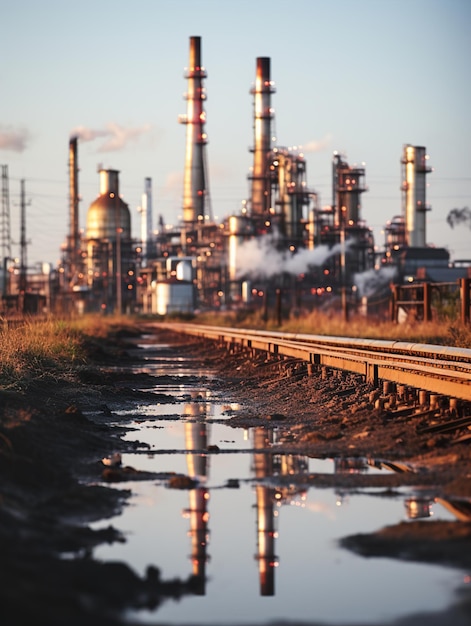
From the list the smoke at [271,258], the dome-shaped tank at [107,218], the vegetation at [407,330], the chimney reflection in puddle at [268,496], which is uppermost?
the dome-shaped tank at [107,218]

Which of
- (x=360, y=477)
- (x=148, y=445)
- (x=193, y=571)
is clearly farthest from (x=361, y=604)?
(x=148, y=445)

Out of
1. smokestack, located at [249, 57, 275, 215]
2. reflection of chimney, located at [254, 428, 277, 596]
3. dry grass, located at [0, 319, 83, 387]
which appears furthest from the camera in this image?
smokestack, located at [249, 57, 275, 215]

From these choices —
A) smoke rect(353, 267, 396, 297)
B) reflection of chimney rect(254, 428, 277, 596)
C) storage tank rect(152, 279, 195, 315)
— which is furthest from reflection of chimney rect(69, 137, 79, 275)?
reflection of chimney rect(254, 428, 277, 596)

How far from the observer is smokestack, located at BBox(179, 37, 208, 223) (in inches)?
3826

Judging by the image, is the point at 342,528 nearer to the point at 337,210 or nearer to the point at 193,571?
the point at 193,571

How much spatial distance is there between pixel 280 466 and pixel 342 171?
79.5m

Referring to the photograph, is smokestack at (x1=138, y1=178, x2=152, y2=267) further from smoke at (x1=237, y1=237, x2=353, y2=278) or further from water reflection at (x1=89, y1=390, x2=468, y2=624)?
water reflection at (x1=89, y1=390, x2=468, y2=624)

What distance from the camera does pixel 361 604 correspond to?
5270mm

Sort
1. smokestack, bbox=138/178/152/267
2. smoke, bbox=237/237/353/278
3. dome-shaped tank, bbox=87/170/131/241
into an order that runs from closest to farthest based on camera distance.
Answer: smoke, bbox=237/237/353/278
dome-shaped tank, bbox=87/170/131/241
smokestack, bbox=138/178/152/267

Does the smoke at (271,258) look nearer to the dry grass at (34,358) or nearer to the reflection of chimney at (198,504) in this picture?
the dry grass at (34,358)

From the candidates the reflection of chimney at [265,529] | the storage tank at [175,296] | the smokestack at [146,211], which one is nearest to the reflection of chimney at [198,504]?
the reflection of chimney at [265,529]

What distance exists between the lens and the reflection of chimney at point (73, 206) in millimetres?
103875

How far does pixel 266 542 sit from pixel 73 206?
328ft

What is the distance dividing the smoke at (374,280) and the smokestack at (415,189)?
4.05 m
